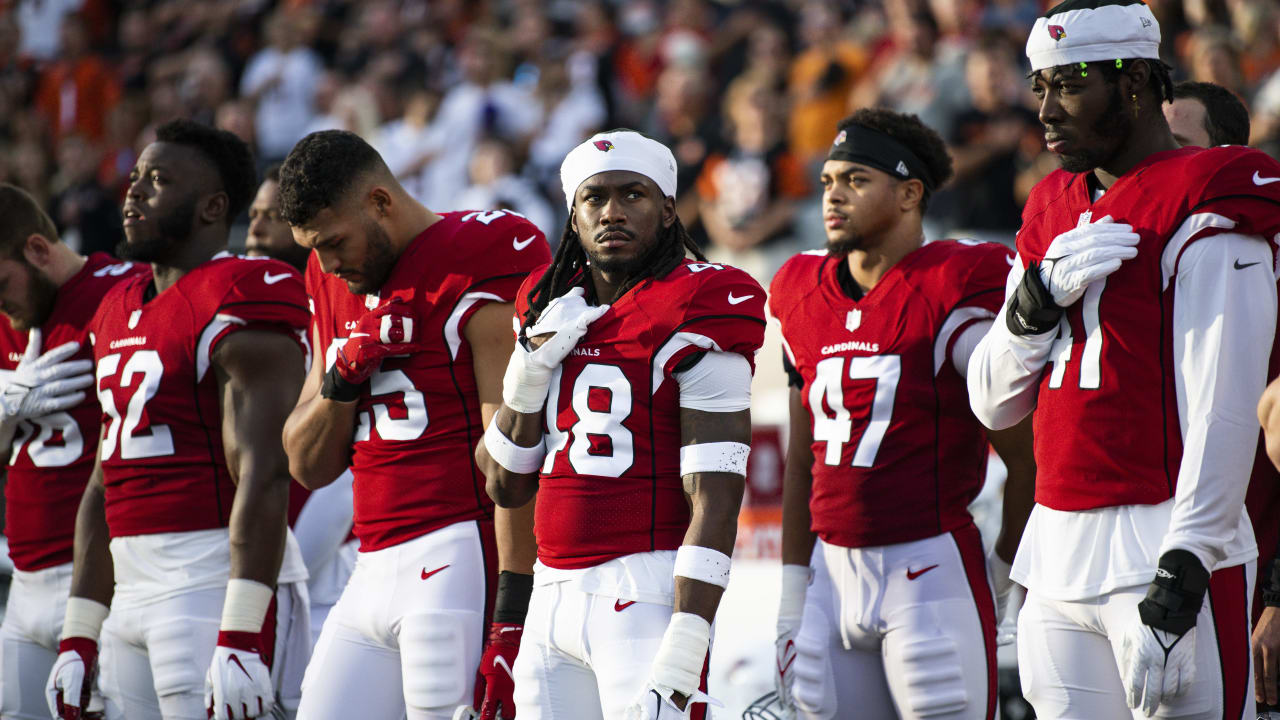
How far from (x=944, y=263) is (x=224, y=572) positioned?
2.18 meters

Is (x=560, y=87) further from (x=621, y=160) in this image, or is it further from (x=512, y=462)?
(x=512, y=462)

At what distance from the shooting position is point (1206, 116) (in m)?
3.65

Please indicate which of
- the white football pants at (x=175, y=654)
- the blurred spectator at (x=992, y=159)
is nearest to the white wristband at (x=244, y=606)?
the white football pants at (x=175, y=654)

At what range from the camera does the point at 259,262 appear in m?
4.15

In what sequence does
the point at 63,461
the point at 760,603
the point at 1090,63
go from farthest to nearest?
1. the point at 760,603
2. the point at 63,461
3. the point at 1090,63

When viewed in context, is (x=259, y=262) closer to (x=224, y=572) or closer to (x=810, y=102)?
(x=224, y=572)

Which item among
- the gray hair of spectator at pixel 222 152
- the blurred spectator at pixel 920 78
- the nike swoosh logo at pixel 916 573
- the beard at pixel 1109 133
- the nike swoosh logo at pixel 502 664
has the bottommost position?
the nike swoosh logo at pixel 502 664

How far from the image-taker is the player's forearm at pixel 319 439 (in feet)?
11.8

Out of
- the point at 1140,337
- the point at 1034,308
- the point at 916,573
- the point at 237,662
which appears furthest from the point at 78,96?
the point at 1140,337

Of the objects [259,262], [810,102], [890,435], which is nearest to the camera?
[890,435]

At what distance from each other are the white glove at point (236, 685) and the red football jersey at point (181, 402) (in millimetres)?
544

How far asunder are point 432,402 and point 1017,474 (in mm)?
1569

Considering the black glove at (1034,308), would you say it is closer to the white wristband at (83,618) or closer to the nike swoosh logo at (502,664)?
the nike swoosh logo at (502,664)

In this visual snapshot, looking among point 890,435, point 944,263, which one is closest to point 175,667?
point 890,435
